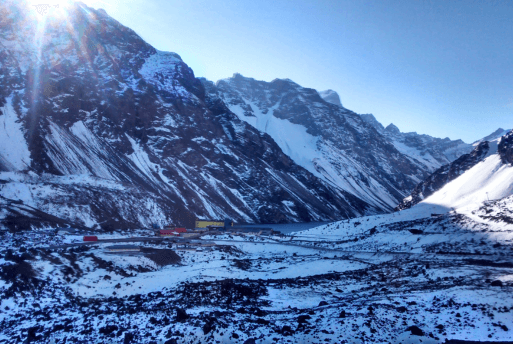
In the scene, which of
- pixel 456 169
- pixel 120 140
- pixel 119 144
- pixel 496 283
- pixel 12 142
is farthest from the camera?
pixel 120 140

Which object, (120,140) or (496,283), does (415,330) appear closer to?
(496,283)

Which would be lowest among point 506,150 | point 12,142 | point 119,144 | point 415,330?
point 415,330

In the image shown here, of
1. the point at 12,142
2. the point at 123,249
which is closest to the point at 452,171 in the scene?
the point at 123,249

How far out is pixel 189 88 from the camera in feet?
457

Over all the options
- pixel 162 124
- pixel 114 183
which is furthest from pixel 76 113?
pixel 114 183

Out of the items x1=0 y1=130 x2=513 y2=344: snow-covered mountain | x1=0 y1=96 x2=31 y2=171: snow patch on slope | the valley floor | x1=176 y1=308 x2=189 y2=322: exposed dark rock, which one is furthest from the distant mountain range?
x1=176 y1=308 x2=189 y2=322: exposed dark rock

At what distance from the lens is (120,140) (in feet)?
307

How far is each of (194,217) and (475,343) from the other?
70.8 m

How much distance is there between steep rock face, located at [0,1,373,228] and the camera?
63.4 metres

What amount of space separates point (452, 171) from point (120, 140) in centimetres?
9308

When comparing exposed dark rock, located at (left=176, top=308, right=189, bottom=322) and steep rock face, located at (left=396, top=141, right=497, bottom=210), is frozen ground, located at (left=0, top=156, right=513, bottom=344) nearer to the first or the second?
exposed dark rock, located at (left=176, top=308, right=189, bottom=322)

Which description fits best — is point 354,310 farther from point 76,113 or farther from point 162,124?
point 162,124

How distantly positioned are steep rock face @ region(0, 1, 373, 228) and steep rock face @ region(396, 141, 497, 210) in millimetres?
37522

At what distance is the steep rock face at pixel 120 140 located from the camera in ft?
208
